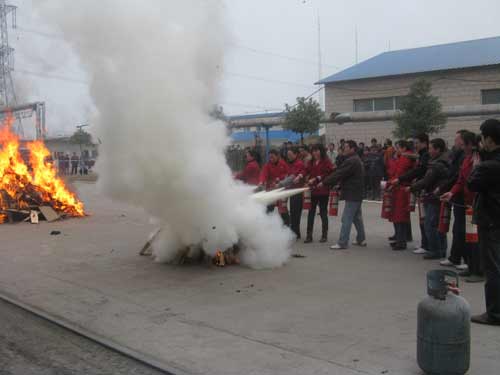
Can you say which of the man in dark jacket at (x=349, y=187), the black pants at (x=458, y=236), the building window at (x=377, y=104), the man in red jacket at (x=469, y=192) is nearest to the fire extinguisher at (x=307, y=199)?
the man in dark jacket at (x=349, y=187)

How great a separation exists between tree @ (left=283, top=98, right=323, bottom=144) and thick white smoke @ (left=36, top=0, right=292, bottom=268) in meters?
15.0

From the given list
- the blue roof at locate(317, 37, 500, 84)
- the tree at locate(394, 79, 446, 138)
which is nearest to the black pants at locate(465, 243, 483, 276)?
the tree at locate(394, 79, 446, 138)

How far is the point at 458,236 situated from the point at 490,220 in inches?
100

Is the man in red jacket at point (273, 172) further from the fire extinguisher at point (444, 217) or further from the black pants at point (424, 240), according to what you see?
the fire extinguisher at point (444, 217)

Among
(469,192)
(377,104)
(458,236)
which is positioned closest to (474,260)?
(458,236)

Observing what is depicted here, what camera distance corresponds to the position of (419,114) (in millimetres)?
18984

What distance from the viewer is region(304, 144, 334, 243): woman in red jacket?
9695mm

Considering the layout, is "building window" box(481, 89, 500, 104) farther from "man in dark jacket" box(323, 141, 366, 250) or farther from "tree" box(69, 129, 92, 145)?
"tree" box(69, 129, 92, 145)

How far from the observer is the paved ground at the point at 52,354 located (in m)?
4.20

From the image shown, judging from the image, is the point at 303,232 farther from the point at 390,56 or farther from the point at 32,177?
the point at 390,56

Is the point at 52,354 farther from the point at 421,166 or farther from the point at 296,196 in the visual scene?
the point at 421,166

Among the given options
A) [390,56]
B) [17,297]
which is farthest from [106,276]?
[390,56]

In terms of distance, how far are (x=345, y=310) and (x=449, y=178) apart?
3116 mm

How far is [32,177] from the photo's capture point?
1429 centimetres
